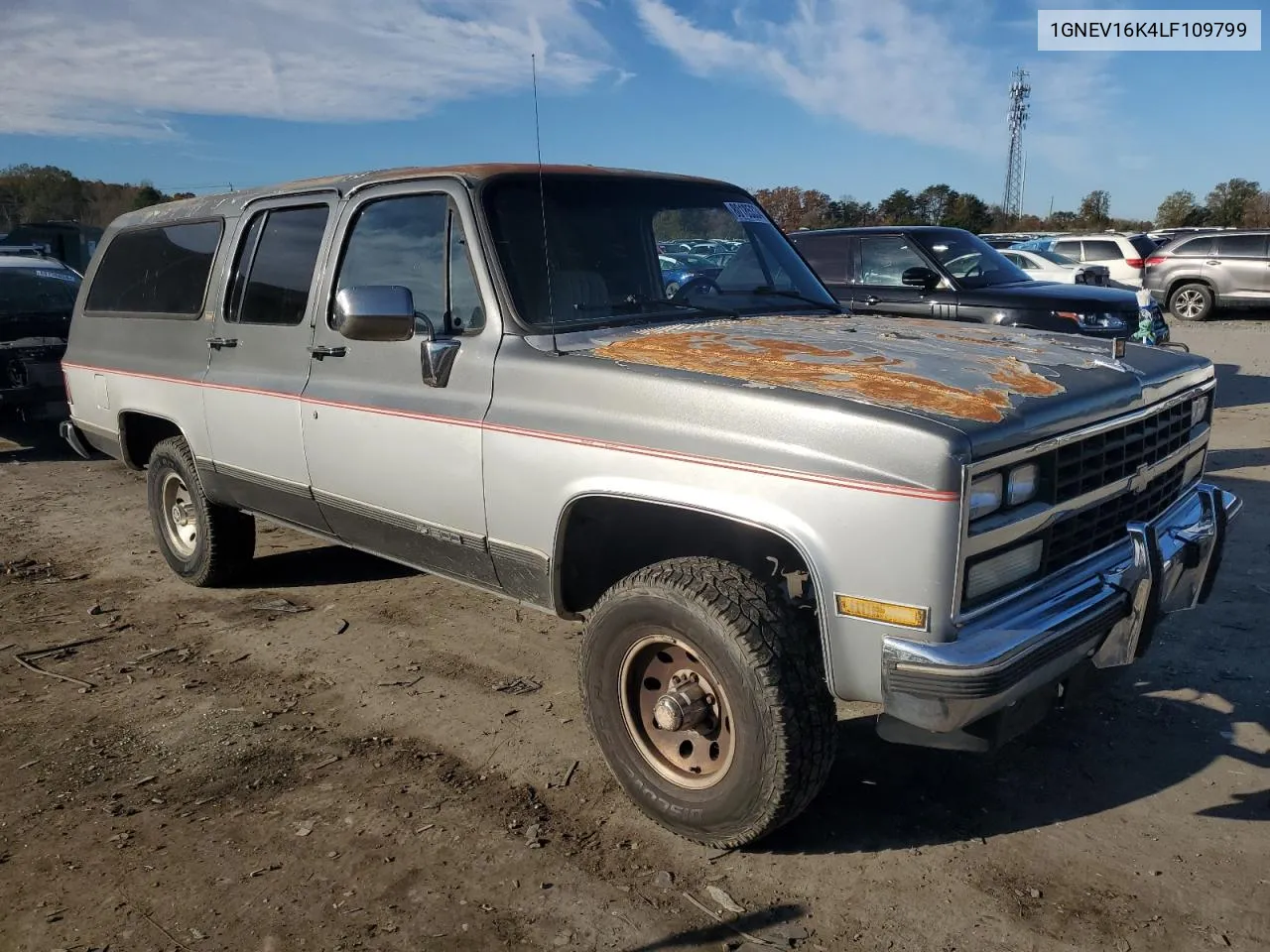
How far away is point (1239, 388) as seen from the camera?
11578mm

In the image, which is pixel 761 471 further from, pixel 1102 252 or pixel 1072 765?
pixel 1102 252

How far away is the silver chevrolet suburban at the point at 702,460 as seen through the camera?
250 cm

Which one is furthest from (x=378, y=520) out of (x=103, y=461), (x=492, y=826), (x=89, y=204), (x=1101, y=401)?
(x=89, y=204)

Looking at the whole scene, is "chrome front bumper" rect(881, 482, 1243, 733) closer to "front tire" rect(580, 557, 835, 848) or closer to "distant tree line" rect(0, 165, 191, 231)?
"front tire" rect(580, 557, 835, 848)

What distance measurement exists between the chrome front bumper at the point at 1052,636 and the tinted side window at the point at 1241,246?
1827 centimetres

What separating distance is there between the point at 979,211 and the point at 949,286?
126ft

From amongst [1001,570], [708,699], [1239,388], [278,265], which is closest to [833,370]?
Answer: [1001,570]

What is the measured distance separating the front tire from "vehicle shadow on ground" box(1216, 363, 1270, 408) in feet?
31.7

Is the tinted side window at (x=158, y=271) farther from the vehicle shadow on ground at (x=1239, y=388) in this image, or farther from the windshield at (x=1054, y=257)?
the windshield at (x=1054, y=257)

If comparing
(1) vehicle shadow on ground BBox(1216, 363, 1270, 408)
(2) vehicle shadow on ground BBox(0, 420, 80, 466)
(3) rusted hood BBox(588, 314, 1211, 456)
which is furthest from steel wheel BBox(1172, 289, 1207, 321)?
(2) vehicle shadow on ground BBox(0, 420, 80, 466)

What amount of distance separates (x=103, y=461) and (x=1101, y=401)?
9067 mm

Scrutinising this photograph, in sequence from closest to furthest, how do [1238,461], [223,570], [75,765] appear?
[75,765], [223,570], [1238,461]

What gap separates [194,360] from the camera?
486 cm

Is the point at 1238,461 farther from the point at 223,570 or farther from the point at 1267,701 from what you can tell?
the point at 223,570
